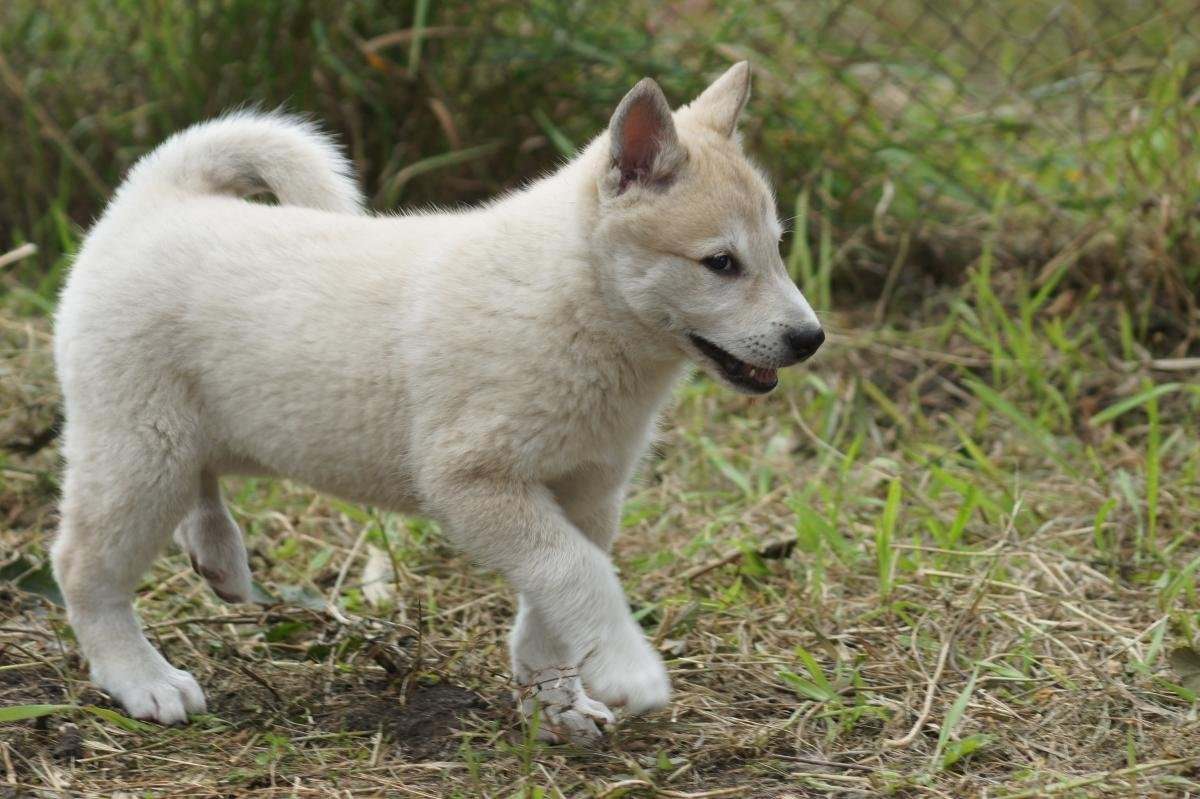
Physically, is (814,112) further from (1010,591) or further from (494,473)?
(494,473)

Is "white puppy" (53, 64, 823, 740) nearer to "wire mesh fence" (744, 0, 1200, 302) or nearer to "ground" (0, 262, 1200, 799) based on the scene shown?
"ground" (0, 262, 1200, 799)

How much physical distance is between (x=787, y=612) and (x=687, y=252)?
1162 mm

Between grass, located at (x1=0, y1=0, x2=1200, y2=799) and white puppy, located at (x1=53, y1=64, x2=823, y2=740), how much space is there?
11.3 inches

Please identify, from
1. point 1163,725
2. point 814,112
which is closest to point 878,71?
point 814,112

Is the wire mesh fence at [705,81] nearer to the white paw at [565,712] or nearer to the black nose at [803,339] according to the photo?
the black nose at [803,339]

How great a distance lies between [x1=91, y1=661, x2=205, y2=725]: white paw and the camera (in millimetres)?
3408

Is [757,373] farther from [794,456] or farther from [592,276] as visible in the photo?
[794,456]

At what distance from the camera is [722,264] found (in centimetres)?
324

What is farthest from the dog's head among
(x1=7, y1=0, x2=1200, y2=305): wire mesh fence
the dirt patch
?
(x1=7, y1=0, x2=1200, y2=305): wire mesh fence

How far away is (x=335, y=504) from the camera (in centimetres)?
453

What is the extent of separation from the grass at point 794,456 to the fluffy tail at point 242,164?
3.14 feet

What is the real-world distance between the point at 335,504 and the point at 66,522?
1121 millimetres

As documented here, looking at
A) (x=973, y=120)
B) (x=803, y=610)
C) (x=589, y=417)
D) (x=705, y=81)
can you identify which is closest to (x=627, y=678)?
(x=589, y=417)

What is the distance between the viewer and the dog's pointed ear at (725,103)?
11.6ft
